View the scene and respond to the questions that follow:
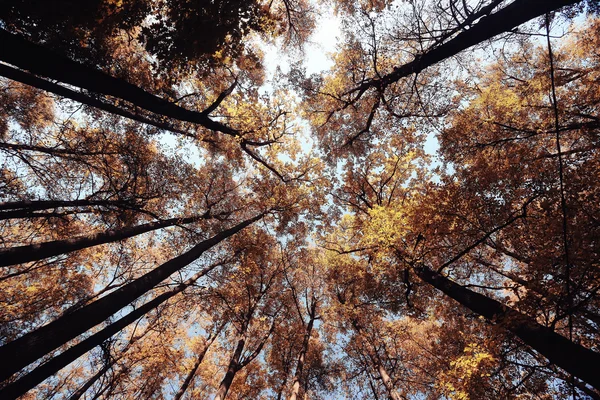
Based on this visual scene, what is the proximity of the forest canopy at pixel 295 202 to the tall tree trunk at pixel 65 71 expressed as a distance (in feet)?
0.12

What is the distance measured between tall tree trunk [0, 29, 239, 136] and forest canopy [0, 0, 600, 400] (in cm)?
4

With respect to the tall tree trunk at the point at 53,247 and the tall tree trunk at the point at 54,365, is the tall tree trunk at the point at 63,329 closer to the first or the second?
the tall tree trunk at the point at 54,365

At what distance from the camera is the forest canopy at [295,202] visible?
436cm

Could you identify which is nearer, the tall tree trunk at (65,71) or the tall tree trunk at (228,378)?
the tall tree trunk at (65,71)

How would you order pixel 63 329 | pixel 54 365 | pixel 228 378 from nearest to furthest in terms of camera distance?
1. pixel 63 329
2. pixel 54 365
3. pixel 228 378

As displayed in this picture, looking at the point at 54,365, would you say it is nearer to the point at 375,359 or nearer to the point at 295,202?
the point at 295,202

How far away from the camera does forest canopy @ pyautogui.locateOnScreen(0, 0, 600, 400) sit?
436cm

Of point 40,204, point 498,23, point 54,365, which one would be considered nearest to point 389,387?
point 54,365

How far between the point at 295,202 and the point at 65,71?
9414mm

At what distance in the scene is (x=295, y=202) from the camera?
12312 millimetres

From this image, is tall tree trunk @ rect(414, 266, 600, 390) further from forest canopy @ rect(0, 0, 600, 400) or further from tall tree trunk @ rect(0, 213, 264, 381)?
tall tree trunk @ rect(0, 213, 264, 381)

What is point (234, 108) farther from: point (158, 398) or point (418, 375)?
point (418, 375)

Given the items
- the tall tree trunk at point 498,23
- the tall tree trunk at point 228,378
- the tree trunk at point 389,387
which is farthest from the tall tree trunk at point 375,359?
the tall tree trunk at point 498,23

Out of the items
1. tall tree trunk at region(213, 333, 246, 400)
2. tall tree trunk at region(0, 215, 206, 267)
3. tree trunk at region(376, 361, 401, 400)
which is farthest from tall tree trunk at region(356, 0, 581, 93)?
tree trunk at region(376, 361, 401, 400)
